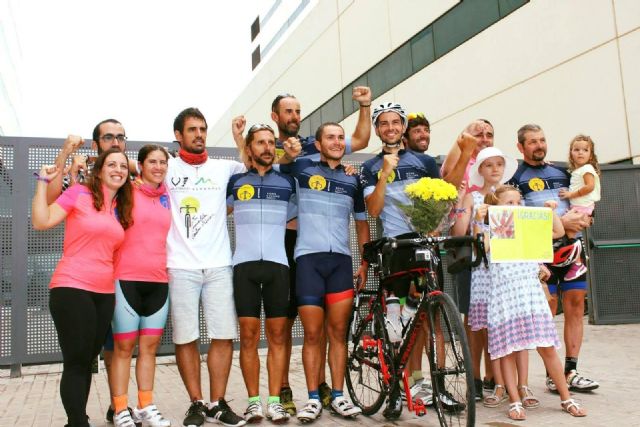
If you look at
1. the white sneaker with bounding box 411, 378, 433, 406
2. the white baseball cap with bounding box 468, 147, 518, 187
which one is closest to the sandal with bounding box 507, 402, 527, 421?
the white sneaker with bounding box 411, 378, 433, 406

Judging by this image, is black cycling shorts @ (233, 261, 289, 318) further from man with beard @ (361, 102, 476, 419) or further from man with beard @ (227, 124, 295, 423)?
man with beard @ (361, 102, 476, 419)

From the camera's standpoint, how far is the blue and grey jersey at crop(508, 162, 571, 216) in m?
5.03

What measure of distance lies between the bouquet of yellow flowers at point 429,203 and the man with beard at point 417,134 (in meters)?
1.13

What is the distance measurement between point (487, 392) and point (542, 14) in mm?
9737

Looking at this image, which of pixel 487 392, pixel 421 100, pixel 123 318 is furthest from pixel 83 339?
pixel 421 100

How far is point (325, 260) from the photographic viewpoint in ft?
14.0

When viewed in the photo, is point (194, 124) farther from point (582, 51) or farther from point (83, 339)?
point (582, 51)

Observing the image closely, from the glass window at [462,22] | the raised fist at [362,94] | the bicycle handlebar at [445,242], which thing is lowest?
the bicycle handlebar at [445,242]

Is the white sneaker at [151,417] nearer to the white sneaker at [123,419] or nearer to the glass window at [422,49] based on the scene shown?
the white sneaker at [123,419]

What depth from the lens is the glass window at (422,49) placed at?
16.3 meters

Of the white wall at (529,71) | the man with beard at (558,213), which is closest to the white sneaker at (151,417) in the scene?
the man with beard at (558,213)

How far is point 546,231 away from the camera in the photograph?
13.7 ft

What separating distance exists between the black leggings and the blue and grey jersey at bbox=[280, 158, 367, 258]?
1.50 metres

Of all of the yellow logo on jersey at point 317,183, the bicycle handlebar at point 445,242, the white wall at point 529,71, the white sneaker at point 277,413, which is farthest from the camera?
the white wall at point 529,71
